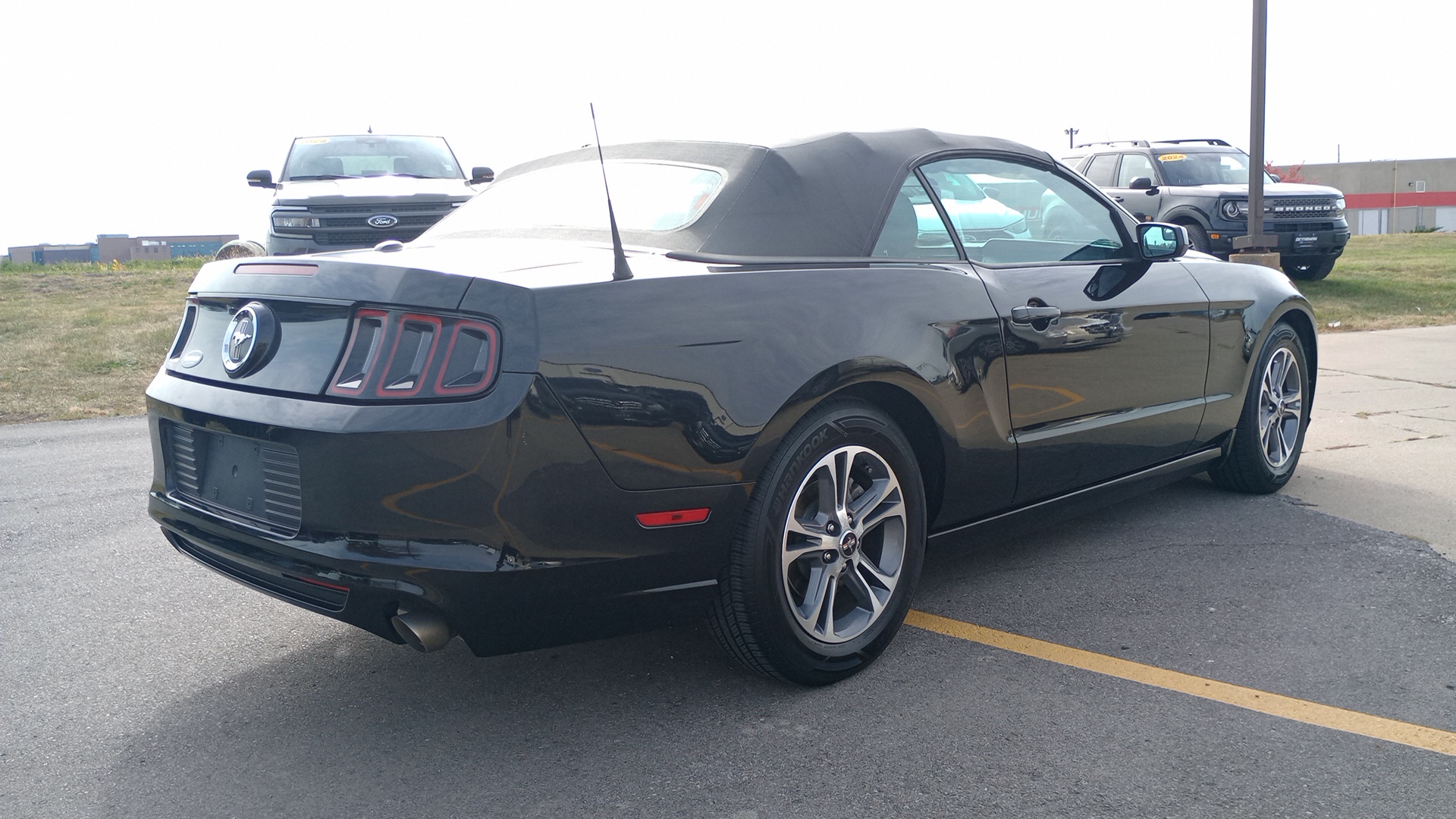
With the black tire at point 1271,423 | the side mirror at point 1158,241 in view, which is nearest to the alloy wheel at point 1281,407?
the black tire at point 1271,423

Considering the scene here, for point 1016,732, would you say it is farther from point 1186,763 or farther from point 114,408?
point 114,408

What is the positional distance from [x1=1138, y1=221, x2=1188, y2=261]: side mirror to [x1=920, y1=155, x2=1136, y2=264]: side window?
63 mm

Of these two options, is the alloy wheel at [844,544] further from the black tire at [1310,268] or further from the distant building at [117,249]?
the distant building at [117,249]

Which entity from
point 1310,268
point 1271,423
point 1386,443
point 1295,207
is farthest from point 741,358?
point 1310,268

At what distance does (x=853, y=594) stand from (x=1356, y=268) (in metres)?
17.3

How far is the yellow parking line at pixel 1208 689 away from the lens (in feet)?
9.65

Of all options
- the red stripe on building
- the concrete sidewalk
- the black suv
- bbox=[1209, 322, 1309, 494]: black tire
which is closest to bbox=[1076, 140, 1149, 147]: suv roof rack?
the black suv

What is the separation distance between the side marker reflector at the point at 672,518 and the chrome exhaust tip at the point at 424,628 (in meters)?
0.52

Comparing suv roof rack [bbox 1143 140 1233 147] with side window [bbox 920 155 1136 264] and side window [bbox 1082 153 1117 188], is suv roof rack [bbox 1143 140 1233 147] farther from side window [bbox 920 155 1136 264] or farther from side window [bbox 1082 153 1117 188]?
side window [bbox 920 155 1136 264]

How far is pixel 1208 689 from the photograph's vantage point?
3242mm

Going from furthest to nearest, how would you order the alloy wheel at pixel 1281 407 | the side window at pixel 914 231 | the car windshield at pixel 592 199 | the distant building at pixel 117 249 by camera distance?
the distant building at pixel 117 249 < the alloy wheel at pixel 1281 407 < the side window at pixel 914 231 < the car windshield at pixel 592 199

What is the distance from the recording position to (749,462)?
3.01 m

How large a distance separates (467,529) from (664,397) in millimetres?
556

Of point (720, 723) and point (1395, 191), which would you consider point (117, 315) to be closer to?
point (720, 723)
